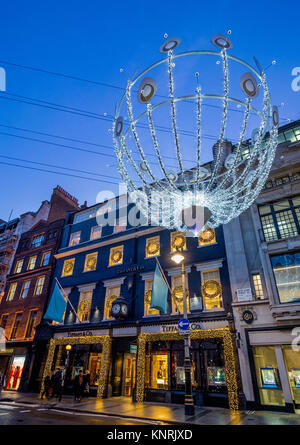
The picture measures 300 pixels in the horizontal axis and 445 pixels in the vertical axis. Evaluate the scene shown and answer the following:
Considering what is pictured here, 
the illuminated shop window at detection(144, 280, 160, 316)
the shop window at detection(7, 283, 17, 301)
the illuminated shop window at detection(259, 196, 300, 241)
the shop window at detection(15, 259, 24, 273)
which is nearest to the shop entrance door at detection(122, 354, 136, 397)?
the illuminated shop window at detection(144, 280, 160, 316)

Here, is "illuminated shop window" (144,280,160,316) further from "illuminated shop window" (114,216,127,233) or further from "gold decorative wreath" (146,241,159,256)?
"illuminated shop window" (114,216,127,233)

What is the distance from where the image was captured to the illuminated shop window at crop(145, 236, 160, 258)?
20.2m

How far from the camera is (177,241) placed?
19359 mm

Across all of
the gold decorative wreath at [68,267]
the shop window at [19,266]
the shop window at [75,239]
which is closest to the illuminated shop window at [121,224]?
the shop window at [75,239]

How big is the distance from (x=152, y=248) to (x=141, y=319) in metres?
5.51

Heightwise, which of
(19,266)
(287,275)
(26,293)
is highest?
(19,266)

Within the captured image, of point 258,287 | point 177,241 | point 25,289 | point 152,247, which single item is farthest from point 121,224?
point 25,289

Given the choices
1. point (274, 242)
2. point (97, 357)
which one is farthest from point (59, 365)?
point (274, 242)

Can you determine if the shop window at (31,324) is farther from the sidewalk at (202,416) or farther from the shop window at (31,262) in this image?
the sidewalk at (202,416)

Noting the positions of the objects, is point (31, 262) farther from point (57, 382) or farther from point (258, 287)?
point (258, 287)

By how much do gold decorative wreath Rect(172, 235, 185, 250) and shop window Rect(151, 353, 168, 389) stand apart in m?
7.41

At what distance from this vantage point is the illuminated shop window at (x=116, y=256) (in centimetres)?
2170

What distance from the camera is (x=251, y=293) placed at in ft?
48.6

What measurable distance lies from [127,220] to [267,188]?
39.7 ft
